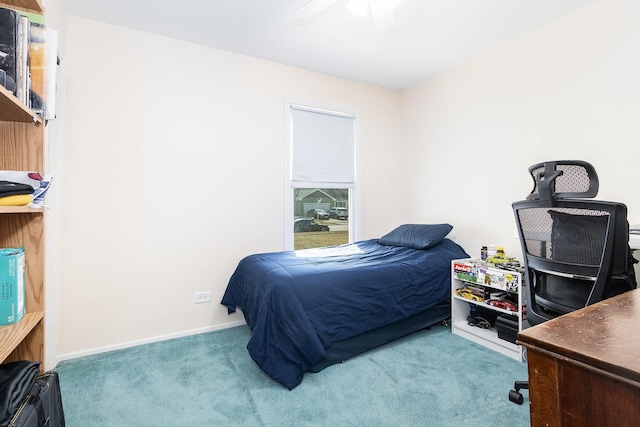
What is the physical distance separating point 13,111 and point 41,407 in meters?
0.98

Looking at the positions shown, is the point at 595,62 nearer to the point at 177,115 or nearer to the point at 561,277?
the point at 561,277

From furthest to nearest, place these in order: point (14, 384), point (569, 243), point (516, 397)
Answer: point (516, 397) < point (569, 243) < point (14, 384)

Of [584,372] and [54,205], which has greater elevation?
[54,205]

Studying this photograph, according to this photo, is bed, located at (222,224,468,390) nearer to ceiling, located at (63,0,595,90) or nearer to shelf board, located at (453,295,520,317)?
shelf board, located at (453,295,520,317)

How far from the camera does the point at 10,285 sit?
1036mm

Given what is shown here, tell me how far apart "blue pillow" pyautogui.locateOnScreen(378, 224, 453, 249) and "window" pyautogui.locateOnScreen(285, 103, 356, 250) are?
572 mm

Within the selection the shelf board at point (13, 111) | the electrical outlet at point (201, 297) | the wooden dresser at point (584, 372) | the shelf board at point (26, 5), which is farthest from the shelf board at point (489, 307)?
the shelf board at point (26, 5)

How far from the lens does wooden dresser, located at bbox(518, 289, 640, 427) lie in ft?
1.72

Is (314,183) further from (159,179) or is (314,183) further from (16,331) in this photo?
(16,331)

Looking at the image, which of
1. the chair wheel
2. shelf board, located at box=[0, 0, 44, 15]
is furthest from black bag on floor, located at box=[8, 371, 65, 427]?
the chair wheel

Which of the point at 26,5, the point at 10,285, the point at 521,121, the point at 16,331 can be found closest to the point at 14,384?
the point at 16,331

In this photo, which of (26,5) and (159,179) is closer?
(26,5)

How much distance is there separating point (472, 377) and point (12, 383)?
88.1 inches

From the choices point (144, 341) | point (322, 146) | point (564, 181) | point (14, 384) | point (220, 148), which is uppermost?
point (322, 146)
